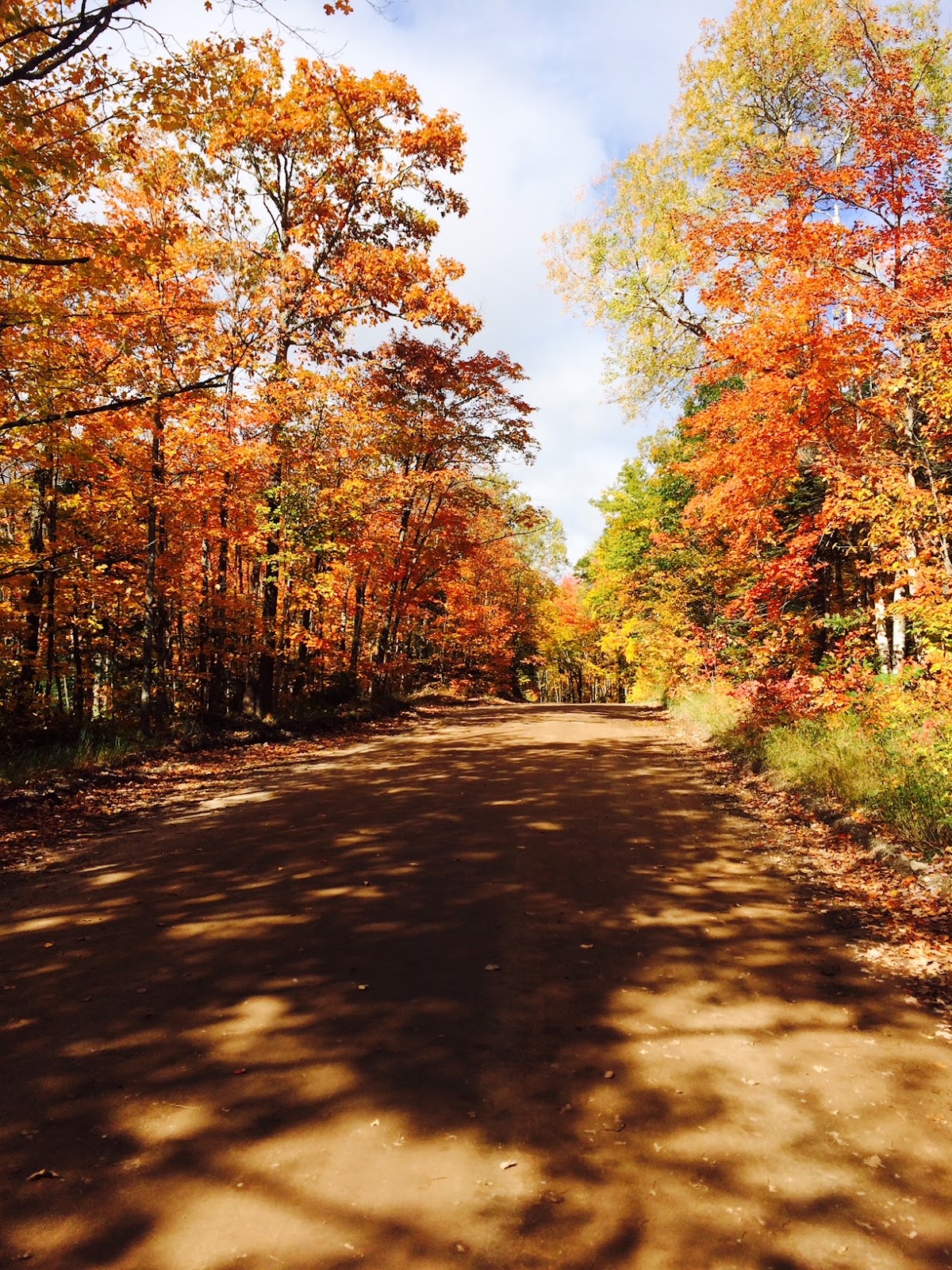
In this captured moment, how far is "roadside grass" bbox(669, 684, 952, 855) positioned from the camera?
257 inches

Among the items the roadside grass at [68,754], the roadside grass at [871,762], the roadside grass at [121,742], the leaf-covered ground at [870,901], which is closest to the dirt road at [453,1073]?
the leaf-covered ground at [870,901]

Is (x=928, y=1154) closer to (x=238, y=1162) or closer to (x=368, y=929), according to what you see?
(x=238, y=1162)

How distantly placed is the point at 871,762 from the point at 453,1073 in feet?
22.1

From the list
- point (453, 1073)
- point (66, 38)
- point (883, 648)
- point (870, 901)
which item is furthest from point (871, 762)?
point (66, 38)

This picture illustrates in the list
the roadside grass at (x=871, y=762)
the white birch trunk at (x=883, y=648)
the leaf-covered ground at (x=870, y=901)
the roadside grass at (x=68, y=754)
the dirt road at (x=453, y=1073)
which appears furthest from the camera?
the white birch trunk at (x=883, y=648)

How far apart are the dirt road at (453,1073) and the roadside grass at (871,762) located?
5.26 feet

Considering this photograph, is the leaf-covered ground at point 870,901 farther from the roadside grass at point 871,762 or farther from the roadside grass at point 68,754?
the roadside grass at point 68,754

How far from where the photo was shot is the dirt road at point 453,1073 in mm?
2488

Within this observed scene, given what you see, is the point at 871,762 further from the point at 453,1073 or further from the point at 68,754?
the point at 68,754

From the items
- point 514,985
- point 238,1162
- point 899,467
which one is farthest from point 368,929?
point 899,467

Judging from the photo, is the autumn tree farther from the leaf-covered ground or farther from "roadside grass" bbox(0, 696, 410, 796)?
"roadside grass" bbox(0, 696, 410, 796)

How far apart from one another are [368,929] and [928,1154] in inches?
130

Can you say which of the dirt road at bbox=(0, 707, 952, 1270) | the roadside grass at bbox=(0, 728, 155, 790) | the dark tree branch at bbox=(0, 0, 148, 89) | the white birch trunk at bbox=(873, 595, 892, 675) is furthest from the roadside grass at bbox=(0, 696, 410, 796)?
the white birch trunk at bbox=(873, 595, 892, 675)

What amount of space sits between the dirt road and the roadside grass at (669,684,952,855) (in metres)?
1.60
